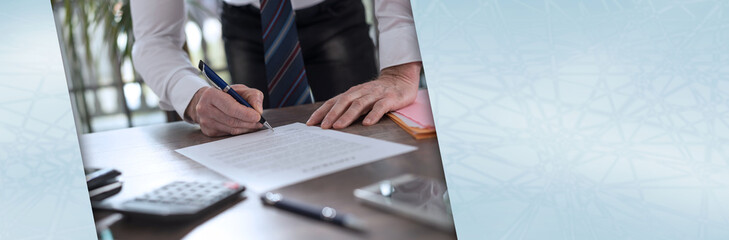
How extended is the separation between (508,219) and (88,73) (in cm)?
47

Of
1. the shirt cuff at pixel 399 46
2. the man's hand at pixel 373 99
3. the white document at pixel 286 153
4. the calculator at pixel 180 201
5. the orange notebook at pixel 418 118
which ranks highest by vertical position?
the shirt cuff at pixel 399 46

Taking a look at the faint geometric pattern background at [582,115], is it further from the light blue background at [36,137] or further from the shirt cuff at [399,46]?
the light blue background at [36,137]

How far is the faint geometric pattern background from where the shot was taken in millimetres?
468

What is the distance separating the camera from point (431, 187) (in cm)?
42

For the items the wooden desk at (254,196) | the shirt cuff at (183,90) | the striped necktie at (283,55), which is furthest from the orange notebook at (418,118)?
the shirt cuff at (183,90)

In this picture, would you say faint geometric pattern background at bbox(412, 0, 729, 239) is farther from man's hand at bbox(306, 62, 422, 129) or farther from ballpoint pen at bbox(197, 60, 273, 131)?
ballpoint pen at bbox(197, 60, 273, 131)

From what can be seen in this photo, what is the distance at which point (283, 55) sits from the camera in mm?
561

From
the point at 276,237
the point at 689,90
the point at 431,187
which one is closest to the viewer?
the point at 276,237

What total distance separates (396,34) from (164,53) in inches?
11.2

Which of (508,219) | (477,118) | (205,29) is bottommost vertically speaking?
(508,219)

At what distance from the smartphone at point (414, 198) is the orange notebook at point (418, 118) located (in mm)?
68

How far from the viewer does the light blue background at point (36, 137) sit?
39 cm

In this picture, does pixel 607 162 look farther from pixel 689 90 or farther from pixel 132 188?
pixel 132 188

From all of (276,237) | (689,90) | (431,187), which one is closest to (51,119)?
(276,237)
